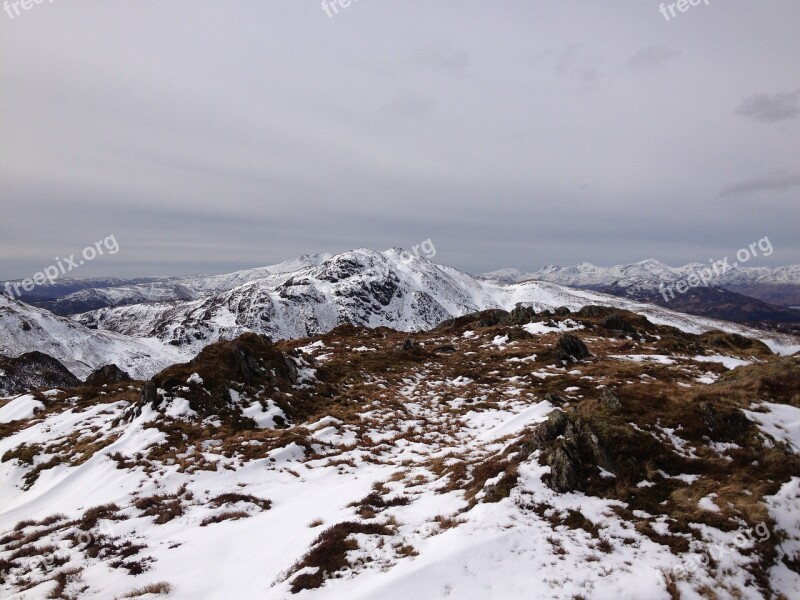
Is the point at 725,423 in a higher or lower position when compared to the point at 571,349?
higher

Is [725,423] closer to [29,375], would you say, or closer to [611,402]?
[611,402]

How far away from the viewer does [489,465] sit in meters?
14.5

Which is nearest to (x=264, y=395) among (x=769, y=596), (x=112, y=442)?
(x=112, y=442)

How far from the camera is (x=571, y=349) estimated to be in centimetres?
3947

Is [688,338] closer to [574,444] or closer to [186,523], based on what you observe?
[574,444]

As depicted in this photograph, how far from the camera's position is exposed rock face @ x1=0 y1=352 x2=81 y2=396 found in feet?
315

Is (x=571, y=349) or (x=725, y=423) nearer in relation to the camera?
(x=725, y=423)

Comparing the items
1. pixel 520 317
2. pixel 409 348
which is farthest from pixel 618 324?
pixel 409 348

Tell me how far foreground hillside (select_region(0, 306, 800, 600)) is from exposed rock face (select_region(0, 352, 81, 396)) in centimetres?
9931

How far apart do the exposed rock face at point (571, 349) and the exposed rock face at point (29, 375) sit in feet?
384

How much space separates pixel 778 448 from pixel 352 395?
2375cm

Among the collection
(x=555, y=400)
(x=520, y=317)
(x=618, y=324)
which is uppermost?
(x=555, y=400)

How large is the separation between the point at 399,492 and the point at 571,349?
30903mm

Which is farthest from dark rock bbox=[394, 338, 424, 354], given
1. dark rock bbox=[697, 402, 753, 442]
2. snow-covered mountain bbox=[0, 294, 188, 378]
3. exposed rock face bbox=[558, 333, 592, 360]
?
snow-covered mountain bbox=[0, 294, 188, 378]
